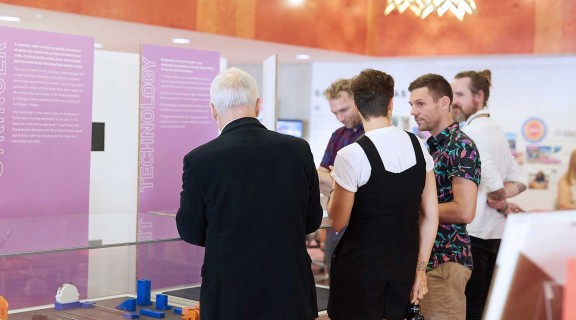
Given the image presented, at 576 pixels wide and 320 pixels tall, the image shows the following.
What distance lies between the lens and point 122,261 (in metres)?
3.76

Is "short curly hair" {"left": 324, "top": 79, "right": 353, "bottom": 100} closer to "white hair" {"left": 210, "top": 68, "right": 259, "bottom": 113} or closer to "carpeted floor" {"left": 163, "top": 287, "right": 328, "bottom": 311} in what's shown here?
"carpeted floor" {"left": 163, "top": 287, "right": 328, "bottom": 311}

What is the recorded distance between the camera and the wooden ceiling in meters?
6.68

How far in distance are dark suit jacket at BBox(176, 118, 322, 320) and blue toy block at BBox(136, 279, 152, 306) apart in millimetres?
800

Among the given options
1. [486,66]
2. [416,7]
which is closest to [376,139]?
[416,7]

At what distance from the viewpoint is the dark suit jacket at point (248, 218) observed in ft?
8.00

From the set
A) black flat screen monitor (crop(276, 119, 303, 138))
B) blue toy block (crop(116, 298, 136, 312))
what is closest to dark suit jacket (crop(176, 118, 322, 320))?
blue toy block (crop(116, 298, 136, 312))

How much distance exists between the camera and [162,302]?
3305mm

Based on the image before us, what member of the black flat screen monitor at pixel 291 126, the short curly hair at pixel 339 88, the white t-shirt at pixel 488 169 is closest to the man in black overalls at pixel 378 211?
the white t-shirt at pixel 488 169

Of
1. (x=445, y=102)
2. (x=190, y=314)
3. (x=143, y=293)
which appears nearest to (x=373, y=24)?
(x=445, y=102)

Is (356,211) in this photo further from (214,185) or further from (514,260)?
(514,260)

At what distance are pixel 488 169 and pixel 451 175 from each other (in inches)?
34.6

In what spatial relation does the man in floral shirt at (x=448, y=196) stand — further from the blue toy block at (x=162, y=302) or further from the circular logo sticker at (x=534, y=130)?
the circular logo sticker at (x=534, y=130)

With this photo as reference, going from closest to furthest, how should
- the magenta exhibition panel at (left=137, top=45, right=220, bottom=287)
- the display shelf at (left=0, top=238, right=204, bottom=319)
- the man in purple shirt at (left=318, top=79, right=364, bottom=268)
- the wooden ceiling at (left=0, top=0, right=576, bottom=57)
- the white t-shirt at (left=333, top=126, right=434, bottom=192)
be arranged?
the white t-shirt at (left=333, top=126, right=434, bottom=192) < the display shelf at (left=0, top=238, right=204, bottom=319) < the magenta exhibition panel at (left=137, top=45, right=220, bottom=287) < the man in purple shirt at (left=318, top=79, right=364, bottom=268) < the wooden ceiling at (left=0, top=0, right=576, bottom=57)

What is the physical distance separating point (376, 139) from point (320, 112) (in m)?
7.92
